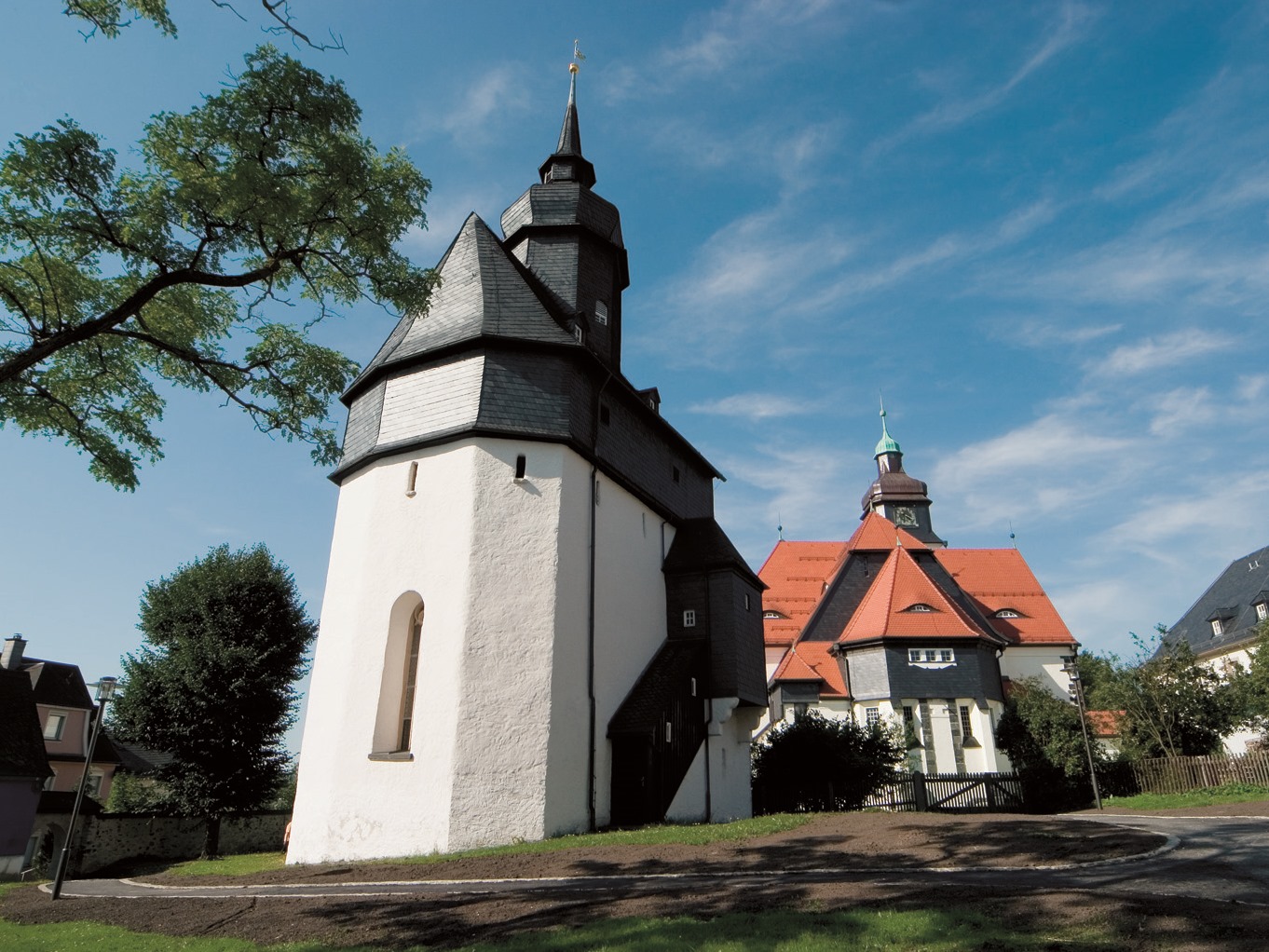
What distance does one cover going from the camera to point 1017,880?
841 centimetres

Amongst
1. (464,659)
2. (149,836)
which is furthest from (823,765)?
(149,836)

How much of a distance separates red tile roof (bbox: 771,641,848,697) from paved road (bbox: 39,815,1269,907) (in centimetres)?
2378

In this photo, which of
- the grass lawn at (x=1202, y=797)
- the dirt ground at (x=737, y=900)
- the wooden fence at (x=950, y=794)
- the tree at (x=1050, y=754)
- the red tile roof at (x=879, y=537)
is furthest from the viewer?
the red tile roof at (x=879, y=537)

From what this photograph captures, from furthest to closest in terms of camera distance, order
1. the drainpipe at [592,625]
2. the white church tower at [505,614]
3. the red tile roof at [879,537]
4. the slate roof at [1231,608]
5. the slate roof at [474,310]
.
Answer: the slate roof at [1231,608] → the red tile roof at [879,537] → the slate roof at [474,310] → the drainpipe at [592,625] → the white church tower at [505,614]

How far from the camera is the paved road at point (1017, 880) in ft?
25.8

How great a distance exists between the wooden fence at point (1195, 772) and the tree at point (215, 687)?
89.4ft

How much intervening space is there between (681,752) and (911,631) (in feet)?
62.0

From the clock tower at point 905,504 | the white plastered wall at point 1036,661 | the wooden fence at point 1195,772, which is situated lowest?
the wooden fence at point 1195,772

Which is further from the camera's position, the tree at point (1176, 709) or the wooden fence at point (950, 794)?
the tree at point (1176, 709)

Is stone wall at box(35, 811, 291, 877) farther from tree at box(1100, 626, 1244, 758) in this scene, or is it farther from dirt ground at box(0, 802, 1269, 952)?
tree at box(1100, 626, 1244, 758)

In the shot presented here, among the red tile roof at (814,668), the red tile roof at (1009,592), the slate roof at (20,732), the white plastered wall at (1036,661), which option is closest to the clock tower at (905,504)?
the red tile roof at (1009,592)

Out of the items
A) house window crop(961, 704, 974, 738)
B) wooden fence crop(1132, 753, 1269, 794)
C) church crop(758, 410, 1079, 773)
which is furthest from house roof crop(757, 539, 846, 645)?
wooden fence crop(1132, 753, 1269, 794)

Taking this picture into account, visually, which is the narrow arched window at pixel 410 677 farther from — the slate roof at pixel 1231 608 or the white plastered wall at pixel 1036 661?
the slate roof at pixel 1231 608

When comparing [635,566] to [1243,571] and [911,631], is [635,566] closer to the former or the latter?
[911,631]
